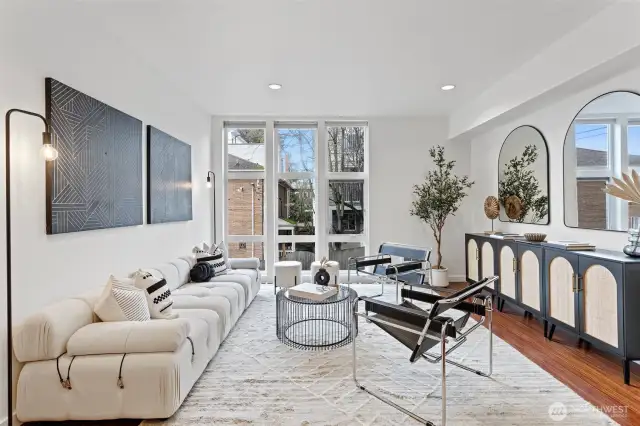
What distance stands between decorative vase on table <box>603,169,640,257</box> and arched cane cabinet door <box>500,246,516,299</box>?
1.22m

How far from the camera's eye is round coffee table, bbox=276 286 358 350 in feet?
10.3

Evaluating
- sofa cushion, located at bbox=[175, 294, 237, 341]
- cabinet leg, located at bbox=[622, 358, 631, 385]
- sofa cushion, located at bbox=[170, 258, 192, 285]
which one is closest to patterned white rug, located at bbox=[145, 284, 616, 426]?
sofa cushion, located at bbox=[175, 294, 237, 341]

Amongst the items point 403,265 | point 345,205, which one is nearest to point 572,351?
point 403,265

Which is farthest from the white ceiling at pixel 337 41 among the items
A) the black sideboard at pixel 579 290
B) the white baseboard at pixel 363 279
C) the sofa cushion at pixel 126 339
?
the white baseboard at pixel 363 279

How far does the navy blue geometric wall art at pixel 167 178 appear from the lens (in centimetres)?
358

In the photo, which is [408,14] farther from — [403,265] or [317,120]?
[317,120]

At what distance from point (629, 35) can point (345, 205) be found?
4.04 m

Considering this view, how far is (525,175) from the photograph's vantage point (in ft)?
14.0

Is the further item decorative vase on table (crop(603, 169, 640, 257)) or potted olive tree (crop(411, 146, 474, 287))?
potted olive tree (crop(411, 146, 474, 287))

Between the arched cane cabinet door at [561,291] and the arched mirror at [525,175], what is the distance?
0.95 metres

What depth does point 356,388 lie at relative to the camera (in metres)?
2.39

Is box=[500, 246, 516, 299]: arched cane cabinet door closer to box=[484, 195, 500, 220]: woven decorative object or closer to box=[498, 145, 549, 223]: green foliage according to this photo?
box=[498, 145, 549, 223]: green foliage

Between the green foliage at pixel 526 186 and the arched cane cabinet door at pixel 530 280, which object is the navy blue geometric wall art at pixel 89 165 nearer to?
the arched cane cabinet door at pixel 530 280

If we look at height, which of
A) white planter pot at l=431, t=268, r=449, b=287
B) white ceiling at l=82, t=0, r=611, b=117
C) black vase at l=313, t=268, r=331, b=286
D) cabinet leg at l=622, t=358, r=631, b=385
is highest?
white ceiling at l=82, t=0, r=611, b=117
